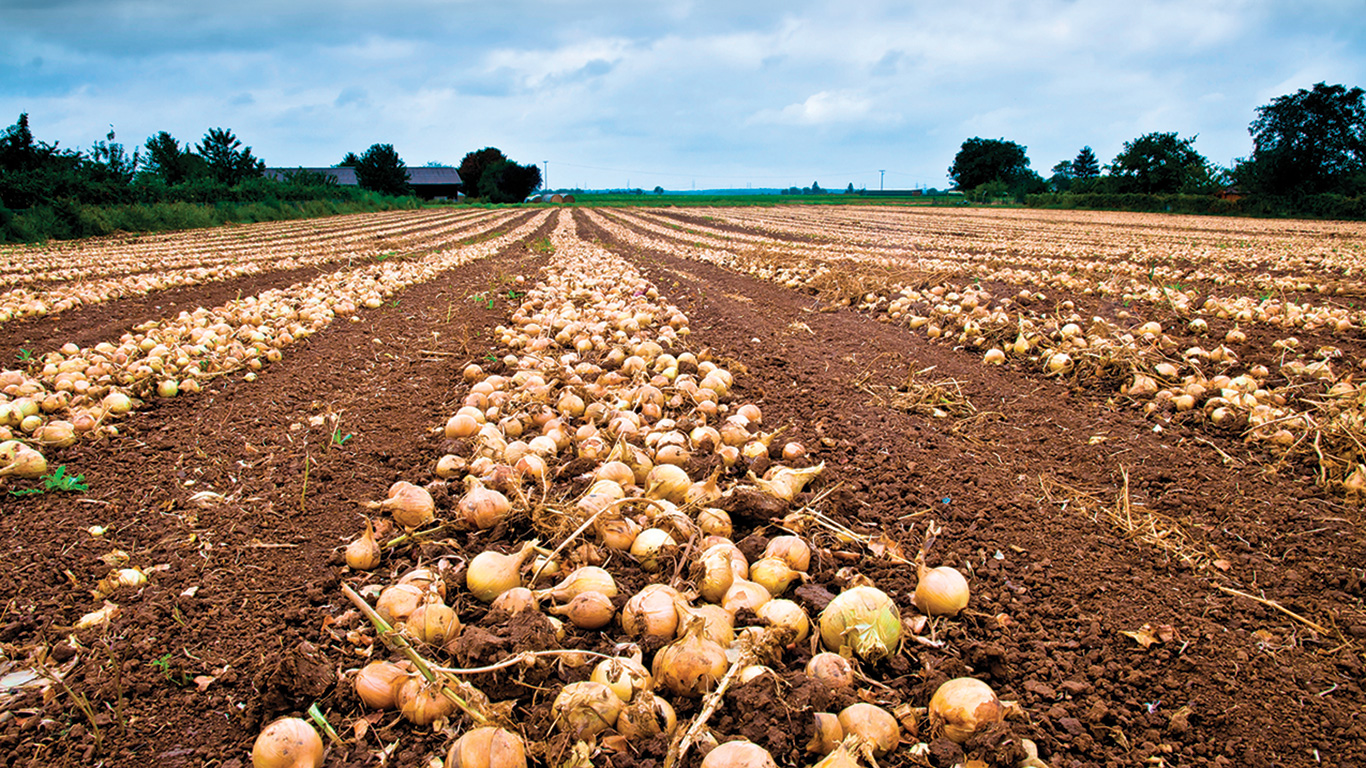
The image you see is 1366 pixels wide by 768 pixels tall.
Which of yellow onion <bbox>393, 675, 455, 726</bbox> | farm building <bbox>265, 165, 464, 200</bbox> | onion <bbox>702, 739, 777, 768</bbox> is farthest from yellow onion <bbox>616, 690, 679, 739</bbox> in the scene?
farm building <bbox>265, 165, 464, 200</bbox>

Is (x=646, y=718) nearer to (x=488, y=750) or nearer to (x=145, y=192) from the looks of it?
(x=488, y=750)

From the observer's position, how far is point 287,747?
1342mm

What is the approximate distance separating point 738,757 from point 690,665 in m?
0.26

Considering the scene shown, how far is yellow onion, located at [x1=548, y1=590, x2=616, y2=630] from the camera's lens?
1.70 metres

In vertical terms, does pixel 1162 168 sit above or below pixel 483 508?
above

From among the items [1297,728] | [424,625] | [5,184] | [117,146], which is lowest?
[1297,728]

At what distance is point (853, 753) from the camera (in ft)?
4.27

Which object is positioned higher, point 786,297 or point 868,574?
point 786,297

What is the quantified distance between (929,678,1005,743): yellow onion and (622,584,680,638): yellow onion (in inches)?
27.3

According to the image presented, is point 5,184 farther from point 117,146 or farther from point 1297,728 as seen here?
point 1297,728

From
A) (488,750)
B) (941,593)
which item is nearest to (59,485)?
(488,750)

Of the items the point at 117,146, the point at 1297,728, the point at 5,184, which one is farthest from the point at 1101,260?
the point at 117,146

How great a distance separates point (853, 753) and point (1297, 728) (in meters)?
1.19

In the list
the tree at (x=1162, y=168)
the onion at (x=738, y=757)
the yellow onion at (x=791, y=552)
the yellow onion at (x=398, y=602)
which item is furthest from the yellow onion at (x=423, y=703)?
the tree at (x=1162, y=168)
